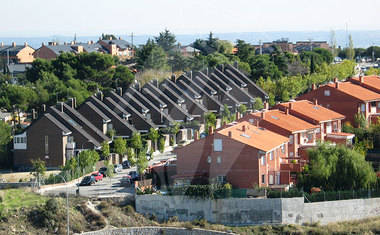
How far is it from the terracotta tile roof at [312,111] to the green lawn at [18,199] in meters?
12.1

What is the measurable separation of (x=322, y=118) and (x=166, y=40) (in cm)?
2903

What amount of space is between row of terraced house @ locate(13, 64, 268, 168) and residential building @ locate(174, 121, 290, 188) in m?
5.92

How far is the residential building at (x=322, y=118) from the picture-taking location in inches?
1219

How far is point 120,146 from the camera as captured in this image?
29891mm

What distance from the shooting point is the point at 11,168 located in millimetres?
29766

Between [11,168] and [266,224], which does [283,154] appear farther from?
[11,168]

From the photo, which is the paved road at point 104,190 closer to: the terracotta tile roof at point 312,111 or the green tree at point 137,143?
the green tree at point 137,143

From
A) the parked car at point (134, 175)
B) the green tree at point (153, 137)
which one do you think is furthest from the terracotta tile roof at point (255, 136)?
the green tree at point (153, 137)

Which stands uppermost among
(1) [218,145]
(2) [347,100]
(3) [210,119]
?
(2) [347,100]

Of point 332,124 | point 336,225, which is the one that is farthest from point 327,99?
point 336,225

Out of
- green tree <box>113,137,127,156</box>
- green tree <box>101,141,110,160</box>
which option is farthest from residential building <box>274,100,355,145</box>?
green tree <box>101,141,110,160</box>

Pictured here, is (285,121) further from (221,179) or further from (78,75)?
(78,75)

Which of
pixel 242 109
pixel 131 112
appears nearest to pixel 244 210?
pixel 131 112

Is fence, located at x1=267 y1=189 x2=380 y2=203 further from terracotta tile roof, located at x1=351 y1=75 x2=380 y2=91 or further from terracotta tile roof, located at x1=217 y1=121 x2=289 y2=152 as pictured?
terracotta tile roof, located at x1=351 y1=75 x2=380 y2=91
